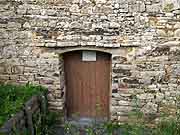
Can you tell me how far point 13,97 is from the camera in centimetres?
545

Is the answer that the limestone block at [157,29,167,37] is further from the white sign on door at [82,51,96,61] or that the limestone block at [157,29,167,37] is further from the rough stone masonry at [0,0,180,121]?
the white sign on door at [82,51,96,61]

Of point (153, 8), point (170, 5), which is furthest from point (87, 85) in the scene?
point (170, 5)

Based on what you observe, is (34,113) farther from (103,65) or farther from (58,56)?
(103,65)

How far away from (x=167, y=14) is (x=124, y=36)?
0.84m

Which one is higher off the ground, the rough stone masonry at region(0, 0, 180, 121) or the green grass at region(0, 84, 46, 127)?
the rough stone masonry at region(0, 0, 180, 121)

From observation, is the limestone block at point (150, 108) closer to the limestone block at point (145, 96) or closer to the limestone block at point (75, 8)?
the limestone block at point (145, 96)

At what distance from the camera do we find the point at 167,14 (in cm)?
552

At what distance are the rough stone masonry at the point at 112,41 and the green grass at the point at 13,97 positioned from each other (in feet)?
0.88

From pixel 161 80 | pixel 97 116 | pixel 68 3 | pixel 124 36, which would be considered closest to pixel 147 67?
pixel 161 80

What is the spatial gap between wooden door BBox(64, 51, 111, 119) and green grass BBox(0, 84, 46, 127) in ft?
2.14

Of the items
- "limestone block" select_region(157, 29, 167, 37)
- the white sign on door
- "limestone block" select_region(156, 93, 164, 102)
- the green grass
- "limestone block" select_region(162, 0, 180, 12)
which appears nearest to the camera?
the green grass

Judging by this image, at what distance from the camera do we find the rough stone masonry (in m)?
5.61

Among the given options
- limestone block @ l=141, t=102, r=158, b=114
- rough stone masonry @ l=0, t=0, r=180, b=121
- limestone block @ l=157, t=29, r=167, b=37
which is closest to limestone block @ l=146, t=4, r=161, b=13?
rough stone masonry @ l=0, t=0, r=180, b=121

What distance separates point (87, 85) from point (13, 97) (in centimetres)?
153
